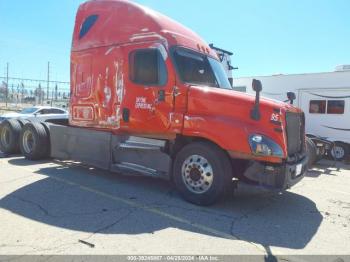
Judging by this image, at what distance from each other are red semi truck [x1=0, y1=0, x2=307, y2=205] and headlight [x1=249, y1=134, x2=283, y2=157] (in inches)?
0.6

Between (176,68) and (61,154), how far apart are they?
404 centimetres

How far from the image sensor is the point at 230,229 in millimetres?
5074

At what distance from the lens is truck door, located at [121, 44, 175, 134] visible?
6.66m

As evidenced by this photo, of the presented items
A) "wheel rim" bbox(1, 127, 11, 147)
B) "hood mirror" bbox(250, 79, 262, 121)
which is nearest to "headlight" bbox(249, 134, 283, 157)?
"hood mirror" bbox(250, 79, 262, 121)

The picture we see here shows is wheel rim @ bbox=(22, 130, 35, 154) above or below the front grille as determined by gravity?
Answer: below

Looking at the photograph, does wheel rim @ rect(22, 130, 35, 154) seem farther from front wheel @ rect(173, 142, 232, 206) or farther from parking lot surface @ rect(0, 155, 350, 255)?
front wheel @ rect(173, 142, 232, 206)

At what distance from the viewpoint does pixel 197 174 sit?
6.20 meters

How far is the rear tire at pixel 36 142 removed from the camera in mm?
9555

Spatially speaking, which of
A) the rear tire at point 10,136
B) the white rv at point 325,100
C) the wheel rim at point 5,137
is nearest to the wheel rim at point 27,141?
the rear tire at point 10,136

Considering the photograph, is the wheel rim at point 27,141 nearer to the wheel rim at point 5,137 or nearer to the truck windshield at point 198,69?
the wheel rim at point 5,137

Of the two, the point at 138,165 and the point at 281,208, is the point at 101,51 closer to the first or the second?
the point at 138,165

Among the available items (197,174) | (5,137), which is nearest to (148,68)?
(197,174)

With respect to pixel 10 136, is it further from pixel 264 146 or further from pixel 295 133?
pixel 295 133

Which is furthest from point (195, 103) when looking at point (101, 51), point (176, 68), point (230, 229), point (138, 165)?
point (101, 51)
